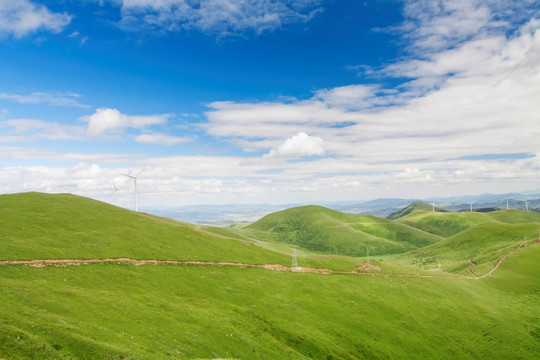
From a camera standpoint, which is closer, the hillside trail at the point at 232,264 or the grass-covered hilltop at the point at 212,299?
the grass-covered hilltop at the point at 212,299

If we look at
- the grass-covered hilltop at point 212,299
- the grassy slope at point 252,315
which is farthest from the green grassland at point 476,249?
the grassy slope at point 252,315

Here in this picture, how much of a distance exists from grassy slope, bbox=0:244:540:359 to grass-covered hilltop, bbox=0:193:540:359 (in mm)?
264

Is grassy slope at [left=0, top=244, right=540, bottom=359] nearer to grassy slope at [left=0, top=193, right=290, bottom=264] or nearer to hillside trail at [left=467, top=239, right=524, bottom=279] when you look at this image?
grassy slope at [left=0, top=193, right=290, bottom=264]

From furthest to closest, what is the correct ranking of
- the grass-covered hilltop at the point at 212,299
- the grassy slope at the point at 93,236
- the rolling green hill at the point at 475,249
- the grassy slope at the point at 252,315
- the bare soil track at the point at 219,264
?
the rolling green hill at the point at 475,249
the grassy slope at the point at 93,236
the bare soil track at the point at 219,264
the grass-covered hilltop at the point at 212,299
the grassy slope at the point at 252,315

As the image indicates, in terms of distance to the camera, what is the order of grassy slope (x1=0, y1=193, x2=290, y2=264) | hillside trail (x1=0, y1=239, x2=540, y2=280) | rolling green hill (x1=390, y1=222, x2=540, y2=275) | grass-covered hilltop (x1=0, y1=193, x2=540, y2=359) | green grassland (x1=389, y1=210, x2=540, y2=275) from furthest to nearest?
rolling green hill (x1=390, y1=222, x2=540, y2=275) < green grassland (x1=389, y1=210, x2=540, y2=275) < grassy slope (x1=0, y1=193, x2=290, y2=264) < hillside trail (x1=0, y1=239, x2=540, y2=280) < grass-covered hilltop (x1=0, y1=193, x2=540, y2=359)

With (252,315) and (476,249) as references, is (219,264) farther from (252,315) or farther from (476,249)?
(476,249)

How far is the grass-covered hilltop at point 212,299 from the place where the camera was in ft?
133

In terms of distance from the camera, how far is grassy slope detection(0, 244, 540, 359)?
37.2 m

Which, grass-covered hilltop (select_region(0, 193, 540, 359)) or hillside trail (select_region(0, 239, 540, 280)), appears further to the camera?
hillside trail (select_region(0, 239, 540, 280))

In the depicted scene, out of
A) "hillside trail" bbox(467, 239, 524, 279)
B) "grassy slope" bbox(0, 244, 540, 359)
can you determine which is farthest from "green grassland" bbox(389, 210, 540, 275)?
"grassy slope" bbox(0, 244, 540, 359)

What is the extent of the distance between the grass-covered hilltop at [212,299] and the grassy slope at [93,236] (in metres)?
0.36

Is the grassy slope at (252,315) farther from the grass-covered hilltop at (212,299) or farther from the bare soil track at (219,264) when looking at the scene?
the bare soil track at (219,264)

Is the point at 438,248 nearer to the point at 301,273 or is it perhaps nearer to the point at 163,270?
the point at 301,273

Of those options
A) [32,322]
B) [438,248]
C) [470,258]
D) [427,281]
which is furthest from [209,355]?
[438,248]
